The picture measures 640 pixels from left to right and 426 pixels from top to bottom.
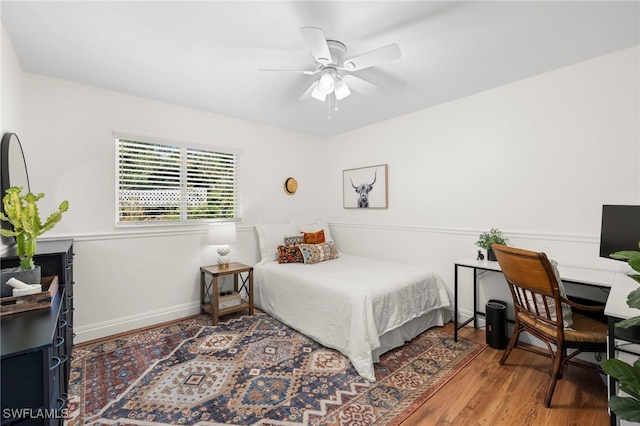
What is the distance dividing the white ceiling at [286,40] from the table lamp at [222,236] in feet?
4.70

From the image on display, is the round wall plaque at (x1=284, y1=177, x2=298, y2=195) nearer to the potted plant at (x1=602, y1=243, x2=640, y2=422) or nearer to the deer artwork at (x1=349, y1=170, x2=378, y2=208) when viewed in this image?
the deer artwork at (x1=349, y1=170, x2=378, y2=208)

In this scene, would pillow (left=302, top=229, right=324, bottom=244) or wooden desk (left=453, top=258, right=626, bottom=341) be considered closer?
wooden desk (left=453, top=258, right=626, bottom=341)

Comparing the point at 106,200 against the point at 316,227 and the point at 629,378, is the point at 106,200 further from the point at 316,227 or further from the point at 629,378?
the point at 629,378

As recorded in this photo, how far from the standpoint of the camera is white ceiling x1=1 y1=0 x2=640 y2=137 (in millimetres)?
1714

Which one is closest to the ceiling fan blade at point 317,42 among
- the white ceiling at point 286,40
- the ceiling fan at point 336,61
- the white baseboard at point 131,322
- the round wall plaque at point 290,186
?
the ceiling fan at point 336,61

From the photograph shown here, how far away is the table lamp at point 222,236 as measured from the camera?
3.26m

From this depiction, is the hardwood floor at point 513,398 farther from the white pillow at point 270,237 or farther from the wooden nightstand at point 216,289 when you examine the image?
the white pillow at point 270,237

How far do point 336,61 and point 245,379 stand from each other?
251 cm

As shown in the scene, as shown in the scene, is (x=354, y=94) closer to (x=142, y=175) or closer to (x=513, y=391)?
(x=142, y=175)

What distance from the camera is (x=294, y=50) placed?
213 cm

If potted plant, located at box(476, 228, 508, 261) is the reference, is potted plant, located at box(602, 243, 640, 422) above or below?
below

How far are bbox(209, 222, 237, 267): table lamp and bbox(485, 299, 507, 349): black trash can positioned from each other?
8.97ft

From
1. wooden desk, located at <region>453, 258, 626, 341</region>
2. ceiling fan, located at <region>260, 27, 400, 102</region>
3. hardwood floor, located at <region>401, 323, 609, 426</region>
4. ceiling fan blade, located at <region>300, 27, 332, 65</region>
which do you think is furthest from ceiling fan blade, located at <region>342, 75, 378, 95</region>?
hardwood floor, located at <region>401, 323, 609, 426</region>

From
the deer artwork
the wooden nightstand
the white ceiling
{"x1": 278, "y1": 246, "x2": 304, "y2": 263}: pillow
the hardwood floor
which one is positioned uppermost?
the white ceiling
